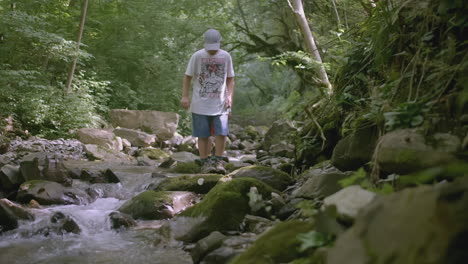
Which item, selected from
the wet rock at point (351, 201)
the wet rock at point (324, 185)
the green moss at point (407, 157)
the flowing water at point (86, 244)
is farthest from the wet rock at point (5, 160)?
the green moss at point (407, 157)

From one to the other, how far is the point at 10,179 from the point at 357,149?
4.33 metres

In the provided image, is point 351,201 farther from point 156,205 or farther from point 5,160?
point 5,160

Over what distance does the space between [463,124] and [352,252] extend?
1428mm

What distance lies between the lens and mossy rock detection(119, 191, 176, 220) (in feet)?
14.7

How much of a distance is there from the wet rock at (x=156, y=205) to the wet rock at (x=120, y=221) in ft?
0.75

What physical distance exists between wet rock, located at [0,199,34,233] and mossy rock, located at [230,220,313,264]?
2.65m

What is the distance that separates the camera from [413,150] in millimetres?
2379

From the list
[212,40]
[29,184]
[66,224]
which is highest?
[212,40]

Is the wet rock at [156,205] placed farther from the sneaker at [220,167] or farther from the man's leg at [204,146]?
the man's leg at [204,146]

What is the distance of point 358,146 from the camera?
11.8 ft

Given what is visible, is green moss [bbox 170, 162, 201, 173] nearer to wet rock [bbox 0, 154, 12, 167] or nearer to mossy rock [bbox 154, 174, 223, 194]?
mossy rock [bbox 154, 174, 223, 194]

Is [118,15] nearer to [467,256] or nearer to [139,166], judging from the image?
[139,166]

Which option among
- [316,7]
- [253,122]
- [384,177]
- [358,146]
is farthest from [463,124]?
[253,122]

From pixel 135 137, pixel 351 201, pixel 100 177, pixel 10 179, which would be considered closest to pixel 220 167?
pixel 100 177
